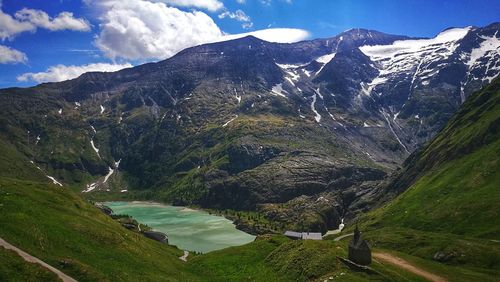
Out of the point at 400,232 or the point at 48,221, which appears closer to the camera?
the point at 48,221

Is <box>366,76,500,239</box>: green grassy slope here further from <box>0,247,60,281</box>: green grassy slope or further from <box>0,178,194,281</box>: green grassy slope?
<box>0,247,60,281</box>: green grassy slope

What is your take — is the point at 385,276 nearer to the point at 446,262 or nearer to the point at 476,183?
the point at 446,262

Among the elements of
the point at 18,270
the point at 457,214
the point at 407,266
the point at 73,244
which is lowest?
the point at 407,266

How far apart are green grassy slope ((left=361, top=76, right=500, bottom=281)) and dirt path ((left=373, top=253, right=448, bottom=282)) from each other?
6.42 m

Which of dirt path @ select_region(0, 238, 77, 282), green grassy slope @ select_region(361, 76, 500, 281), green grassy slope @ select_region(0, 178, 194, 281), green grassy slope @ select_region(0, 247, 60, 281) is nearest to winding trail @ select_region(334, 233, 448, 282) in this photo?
green grassy slope @ select_region(361, 76, 500, 281)

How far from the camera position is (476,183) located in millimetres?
159250

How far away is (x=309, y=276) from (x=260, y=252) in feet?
76.9

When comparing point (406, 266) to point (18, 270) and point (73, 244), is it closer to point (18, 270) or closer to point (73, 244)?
point (73, 244)

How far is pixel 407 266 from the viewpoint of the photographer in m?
79.1

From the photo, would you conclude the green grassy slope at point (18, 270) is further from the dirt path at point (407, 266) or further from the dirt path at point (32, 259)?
the dirt path at point (407, 266)

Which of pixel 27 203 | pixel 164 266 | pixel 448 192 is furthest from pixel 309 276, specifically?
pixel 448 192

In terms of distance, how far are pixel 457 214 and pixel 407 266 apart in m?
78.2

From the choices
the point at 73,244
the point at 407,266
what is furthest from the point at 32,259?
the point at 407,266

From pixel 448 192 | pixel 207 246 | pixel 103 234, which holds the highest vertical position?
pixel 448 192
